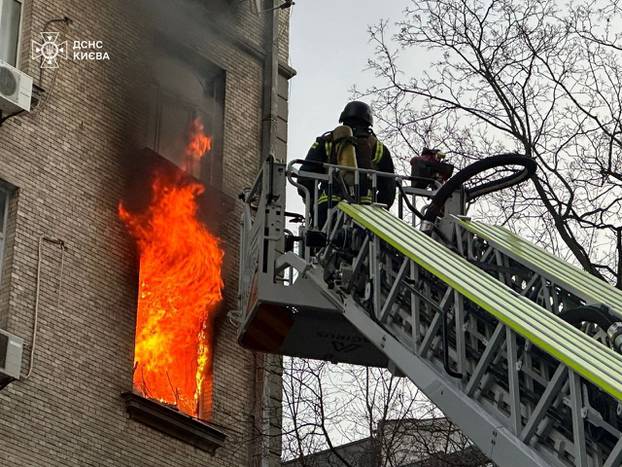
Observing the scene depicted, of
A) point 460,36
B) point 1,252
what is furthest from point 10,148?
point 460,36

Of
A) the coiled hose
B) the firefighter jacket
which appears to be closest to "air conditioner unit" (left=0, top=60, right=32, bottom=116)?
the firefighter jacket

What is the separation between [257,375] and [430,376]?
7693mm

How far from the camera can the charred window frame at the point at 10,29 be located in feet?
43.0

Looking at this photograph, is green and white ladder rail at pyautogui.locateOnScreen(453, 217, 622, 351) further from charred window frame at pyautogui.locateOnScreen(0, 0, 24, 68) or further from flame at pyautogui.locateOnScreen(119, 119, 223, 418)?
charred window frame at pyautogui.locateOnScreen(0, 0, 24, 68)

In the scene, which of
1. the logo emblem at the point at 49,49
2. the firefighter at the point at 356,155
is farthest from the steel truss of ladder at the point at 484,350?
the logo emblem at the point at 49,49

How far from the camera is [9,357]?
11.0m

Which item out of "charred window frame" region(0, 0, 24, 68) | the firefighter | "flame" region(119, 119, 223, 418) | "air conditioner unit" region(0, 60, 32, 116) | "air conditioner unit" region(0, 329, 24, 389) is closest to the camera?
the firefighter

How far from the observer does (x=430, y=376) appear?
24.2ft

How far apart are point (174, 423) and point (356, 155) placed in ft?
14.6

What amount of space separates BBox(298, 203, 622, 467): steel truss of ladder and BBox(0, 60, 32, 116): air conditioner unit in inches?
178

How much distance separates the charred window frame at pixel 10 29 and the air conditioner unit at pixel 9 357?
135 inches

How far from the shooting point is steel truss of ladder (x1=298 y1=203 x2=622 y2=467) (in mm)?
6105

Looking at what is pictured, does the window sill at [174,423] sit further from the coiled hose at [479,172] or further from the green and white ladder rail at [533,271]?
the green and white ladder rail at [533,271]

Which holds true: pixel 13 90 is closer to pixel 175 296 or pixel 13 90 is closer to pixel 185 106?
pixel 175 296
